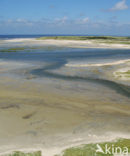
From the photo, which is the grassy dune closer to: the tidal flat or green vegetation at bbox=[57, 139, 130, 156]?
green vegetation at bbox=[57, 139, 130, 156]

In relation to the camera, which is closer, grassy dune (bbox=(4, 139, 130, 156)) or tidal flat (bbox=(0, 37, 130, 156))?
grassy dune (bbox=(4, 139, 130, 156))

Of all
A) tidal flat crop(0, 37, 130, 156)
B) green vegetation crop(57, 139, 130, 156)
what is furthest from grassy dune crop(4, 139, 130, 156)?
tidal flat crop(0, 37, 130, 156)

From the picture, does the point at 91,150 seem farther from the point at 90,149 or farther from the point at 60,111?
the point at 60,111

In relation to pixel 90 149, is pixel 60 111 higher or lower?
higher

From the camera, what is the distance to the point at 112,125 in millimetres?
9289

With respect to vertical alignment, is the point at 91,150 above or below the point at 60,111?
below

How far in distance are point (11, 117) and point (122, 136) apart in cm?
554

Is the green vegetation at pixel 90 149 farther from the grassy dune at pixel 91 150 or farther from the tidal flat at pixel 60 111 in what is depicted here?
the tidal flat at pixel 60 111

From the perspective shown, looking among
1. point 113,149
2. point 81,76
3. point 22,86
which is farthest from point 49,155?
point 81,76

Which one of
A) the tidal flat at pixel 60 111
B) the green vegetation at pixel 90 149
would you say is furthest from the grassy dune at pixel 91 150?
the tidal flat at pixel 60 111

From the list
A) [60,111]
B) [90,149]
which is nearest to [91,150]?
[90,149]

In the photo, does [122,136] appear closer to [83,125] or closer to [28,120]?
[83,125]

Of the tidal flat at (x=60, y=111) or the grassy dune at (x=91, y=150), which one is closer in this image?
the grassy dune at (x=91, y=150)

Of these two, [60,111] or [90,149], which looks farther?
[60,111]
